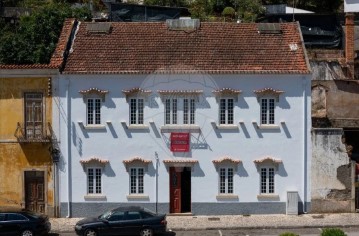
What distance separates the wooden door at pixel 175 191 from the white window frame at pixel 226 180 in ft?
6.54

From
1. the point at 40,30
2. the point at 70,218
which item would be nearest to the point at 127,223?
the point at 70,218

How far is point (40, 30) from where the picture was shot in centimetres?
5147

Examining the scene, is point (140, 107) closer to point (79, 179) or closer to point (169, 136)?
point (169, 136)

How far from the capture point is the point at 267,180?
36.3m

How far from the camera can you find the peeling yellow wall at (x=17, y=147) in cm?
3631

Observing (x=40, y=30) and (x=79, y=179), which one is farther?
(x=40, y=30)

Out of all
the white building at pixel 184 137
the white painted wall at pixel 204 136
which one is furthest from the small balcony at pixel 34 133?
the white painted wall at pixel 204 136

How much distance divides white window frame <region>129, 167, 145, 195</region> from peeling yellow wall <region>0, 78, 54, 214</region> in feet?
12.5

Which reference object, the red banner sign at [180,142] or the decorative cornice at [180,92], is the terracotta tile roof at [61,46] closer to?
the decorative cornice at [180,92]

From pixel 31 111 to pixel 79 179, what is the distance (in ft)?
13.2

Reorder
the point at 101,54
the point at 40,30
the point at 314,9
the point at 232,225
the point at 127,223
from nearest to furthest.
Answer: the point at 127,223
the point at 232,225
the point at 101,54
the point at 40,30
the point at 314,9

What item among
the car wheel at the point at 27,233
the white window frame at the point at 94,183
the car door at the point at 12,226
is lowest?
the car wheel at the point at 27,233

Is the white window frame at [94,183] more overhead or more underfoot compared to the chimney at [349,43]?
more underfoot

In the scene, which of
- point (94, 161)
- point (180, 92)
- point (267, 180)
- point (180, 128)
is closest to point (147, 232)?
point (94, 161)
